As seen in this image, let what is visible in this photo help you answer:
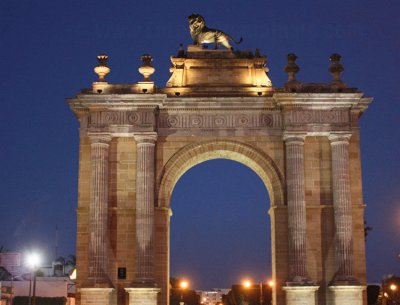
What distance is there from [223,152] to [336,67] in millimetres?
5980

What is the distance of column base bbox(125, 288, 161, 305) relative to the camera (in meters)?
28.9

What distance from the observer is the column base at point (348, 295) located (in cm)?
2892

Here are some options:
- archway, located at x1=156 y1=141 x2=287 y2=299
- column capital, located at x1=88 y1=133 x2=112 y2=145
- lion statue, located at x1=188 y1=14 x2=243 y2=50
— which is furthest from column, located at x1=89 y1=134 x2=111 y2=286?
lion statue, located at x1=188 y1=14 x2=243 y2=50

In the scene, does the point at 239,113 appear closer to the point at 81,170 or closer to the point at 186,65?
the point at 186,65

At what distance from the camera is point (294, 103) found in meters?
30.3

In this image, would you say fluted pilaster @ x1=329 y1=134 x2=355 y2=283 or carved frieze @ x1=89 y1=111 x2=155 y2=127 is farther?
carved frieze @ x1=89 y1=111 x2=155 y2=127

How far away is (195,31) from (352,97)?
24.5 feet

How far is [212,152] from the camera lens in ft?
104

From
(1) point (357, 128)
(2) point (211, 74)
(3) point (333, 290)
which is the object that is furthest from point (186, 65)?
(3) point (333, 290)

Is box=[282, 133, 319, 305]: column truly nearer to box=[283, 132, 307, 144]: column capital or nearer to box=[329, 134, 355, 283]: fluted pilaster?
box=[283, 132, 307, 144]: column capital

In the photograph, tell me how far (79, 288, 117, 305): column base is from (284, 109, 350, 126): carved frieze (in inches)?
393

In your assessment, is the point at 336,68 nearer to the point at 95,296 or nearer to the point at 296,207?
the point at 296,207

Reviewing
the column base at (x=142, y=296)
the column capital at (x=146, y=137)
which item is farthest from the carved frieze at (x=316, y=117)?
the column base at (x=142, y=296)

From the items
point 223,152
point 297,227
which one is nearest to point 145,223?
point 223,152
